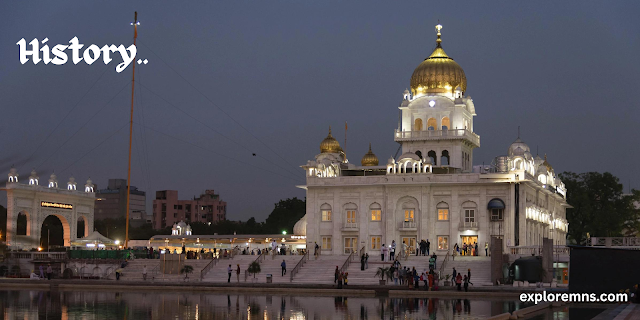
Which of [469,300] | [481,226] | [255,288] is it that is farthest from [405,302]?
[481,226]

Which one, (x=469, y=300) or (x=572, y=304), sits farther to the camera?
(x=469, y=300)

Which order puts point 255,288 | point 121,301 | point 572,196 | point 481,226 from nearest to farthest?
point 121,301
point 255,288
point 481,226
point 572,196

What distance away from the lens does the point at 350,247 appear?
64.9 m

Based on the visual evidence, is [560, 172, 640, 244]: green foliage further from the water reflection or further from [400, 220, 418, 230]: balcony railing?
the water reflection

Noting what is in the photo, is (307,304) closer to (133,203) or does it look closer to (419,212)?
(419,212)

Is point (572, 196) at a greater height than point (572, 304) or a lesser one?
greater

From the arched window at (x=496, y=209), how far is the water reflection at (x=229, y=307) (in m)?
24.6

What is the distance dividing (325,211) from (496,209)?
45.1ft

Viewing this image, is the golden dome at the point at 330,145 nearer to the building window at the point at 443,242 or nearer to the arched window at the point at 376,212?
the arched window at the point at 376,212

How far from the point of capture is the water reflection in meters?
28.2

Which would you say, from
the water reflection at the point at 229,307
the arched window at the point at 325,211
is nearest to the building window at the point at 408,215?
the arched window at the point at 325,211

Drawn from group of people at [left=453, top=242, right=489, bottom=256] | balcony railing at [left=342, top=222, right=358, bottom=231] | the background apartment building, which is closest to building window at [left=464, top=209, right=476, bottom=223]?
group of people at [left=453, top=242, right=489, bottom=256]

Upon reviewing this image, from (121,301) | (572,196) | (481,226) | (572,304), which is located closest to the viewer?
(572,304)

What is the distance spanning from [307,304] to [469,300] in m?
7.65
